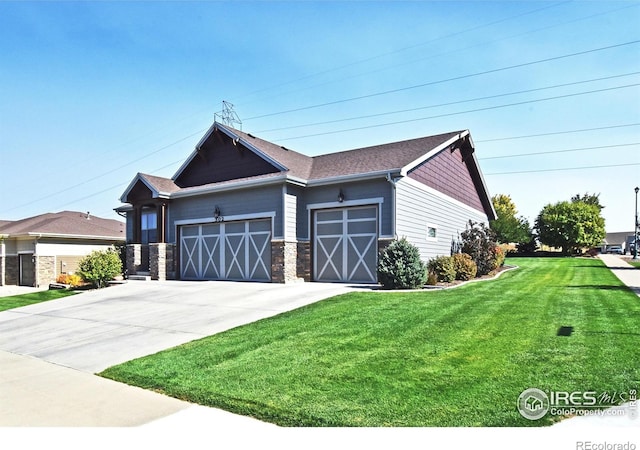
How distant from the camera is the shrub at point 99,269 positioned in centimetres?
1894

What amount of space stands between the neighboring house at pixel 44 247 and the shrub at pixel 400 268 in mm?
22423

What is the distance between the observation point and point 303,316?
31.5ft

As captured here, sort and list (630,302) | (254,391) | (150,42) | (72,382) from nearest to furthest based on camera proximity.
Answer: (254,391), (72,382), (630,302), (150,42)

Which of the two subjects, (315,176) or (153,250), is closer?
(315,176)

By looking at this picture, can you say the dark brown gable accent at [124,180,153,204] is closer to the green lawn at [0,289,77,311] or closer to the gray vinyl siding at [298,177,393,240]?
the green lawn at [0,289,77,311]

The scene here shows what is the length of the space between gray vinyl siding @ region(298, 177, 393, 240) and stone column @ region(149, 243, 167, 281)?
759 centimetres

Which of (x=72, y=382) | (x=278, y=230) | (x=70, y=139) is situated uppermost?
(x=70, y=139)

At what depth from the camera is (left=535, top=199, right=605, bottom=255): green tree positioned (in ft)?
145

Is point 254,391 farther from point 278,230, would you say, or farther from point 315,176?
point 315,176

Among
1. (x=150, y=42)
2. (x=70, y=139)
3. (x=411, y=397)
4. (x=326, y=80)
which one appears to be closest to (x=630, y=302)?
(x=411, y=397)

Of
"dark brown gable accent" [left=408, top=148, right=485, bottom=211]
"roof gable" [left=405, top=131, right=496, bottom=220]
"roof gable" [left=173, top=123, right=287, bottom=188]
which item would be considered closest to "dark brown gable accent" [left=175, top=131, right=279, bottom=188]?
"roof gable" [left=173, top=123, right=287, bottom=188]

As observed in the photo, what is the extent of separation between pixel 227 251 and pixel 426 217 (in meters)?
8.81

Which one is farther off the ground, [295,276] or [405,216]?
[405,216]

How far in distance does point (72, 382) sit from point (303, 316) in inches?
184
